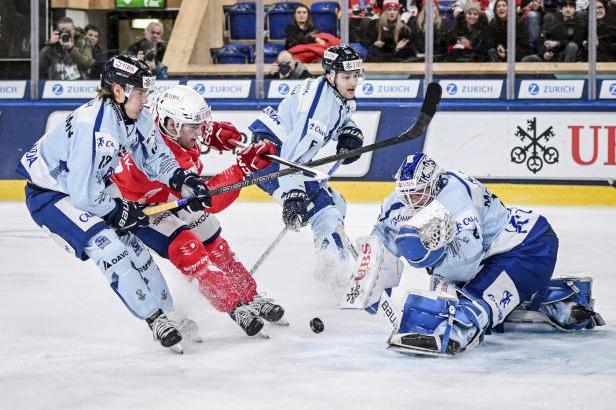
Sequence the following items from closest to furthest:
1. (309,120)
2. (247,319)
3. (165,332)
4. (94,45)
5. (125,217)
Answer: (165,332) → (125,217) → (247,319) → (309,120) → (94,45)

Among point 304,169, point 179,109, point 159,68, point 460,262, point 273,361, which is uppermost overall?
point 159,68

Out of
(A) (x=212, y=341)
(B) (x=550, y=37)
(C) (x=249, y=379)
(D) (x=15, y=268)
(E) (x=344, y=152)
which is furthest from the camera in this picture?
(B) (x=550, y=37)

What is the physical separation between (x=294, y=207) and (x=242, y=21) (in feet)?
13.9

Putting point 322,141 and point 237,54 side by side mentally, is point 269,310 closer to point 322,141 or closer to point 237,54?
point 322,141

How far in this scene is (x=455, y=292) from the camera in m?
4.17

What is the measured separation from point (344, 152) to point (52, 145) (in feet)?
5.00

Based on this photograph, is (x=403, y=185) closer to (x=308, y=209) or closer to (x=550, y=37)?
(x=308, y=209)

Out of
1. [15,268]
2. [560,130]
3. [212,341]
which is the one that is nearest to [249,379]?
[212,341]

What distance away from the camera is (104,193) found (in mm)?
4227

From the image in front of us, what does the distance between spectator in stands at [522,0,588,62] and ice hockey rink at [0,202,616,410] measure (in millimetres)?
3227

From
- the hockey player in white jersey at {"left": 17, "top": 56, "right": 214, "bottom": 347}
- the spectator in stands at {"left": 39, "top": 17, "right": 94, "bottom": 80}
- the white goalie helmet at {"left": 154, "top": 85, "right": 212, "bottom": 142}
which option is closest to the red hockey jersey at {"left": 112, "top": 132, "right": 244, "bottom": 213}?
the white goalie helmet at {"left": 154, "top": 85, "right": 212, "bottom": 142}

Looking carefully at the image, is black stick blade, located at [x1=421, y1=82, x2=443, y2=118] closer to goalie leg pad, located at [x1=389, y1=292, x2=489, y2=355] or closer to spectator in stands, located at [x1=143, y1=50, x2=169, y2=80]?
goalie leg pad, located at [x1=389, y1=292, x2=489, y2=355]

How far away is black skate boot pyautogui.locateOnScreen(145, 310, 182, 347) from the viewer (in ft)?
13.4

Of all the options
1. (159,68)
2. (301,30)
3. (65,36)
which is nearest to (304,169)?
(301,30)
